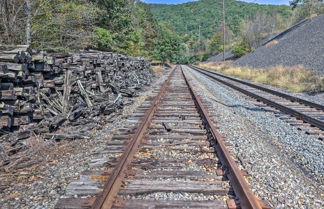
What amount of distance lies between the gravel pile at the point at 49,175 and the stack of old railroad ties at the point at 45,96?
541 mm

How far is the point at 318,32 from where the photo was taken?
1188 inches

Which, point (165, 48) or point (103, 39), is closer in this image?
point (103, 39)

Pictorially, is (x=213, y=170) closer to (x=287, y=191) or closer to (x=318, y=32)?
(x=287, y=191)

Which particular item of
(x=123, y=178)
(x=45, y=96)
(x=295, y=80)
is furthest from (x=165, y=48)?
(x=123, y=178)

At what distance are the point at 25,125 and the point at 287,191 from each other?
16.7 feet

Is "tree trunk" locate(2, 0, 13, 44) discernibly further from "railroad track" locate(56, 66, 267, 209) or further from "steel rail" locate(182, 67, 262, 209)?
"steel rail" locate(182, 67, 262, 209)

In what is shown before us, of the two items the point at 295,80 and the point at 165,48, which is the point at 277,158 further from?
the point at 165,48

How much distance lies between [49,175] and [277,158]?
148 inches

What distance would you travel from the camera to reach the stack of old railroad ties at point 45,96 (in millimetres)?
4762

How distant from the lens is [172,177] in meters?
3.36

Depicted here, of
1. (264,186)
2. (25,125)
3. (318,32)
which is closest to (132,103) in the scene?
(25,125)

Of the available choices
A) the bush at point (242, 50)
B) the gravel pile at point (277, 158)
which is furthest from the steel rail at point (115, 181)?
the bush at point (242, 50)

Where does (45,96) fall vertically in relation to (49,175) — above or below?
above

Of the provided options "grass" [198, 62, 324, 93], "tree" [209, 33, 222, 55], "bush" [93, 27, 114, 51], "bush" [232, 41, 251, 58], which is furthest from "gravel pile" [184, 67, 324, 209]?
"tree" [209, 33, 222, 55]
